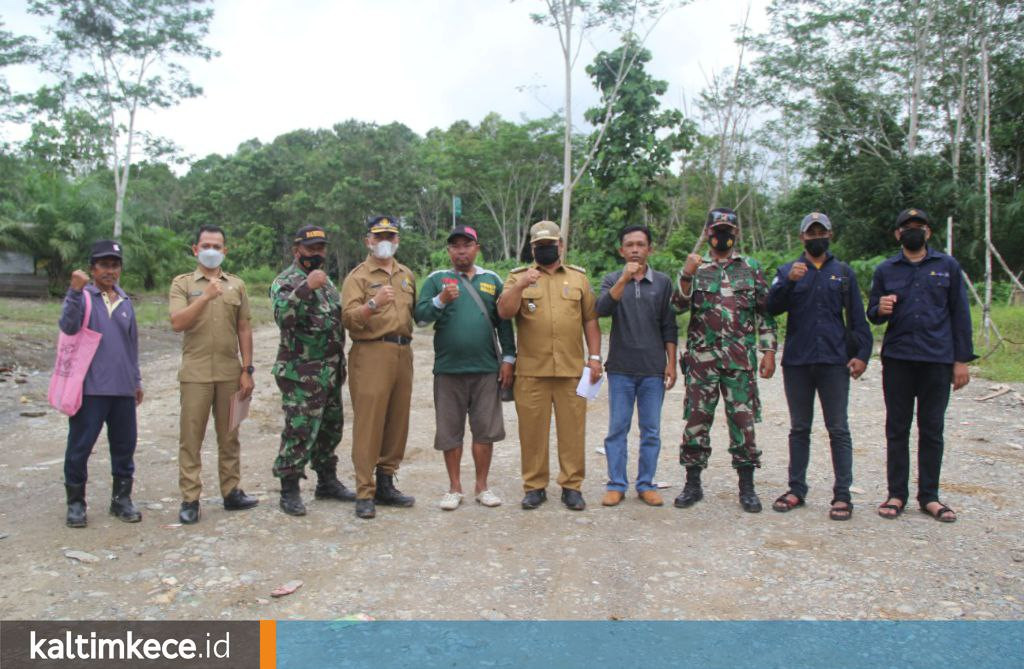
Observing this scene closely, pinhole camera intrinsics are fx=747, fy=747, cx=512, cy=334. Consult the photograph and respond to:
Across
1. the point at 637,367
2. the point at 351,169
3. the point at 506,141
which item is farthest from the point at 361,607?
the point at 351,169

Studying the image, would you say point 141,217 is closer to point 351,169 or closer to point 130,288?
point 130,288

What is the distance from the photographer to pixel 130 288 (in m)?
23.6

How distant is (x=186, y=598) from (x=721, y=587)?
8.51 ft

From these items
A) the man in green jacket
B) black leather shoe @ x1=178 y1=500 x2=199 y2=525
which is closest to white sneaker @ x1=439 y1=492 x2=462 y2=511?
the man in green jacket

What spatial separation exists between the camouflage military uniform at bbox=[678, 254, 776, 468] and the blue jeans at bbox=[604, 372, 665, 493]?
0.23m

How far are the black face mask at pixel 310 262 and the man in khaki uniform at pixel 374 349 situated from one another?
0.21 m

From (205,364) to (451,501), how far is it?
70.3 inches

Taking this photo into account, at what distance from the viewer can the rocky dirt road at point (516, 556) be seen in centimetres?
349

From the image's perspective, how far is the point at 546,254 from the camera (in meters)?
4.90

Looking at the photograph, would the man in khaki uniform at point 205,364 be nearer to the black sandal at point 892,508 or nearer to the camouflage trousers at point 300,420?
the camouflage trousers at point 300,420

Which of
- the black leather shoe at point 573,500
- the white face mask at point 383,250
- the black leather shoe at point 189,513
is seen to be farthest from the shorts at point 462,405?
the black leather shoe at point 189,513

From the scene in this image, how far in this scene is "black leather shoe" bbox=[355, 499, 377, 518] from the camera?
4.73m

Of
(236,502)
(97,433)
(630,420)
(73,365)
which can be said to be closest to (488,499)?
(630,420)

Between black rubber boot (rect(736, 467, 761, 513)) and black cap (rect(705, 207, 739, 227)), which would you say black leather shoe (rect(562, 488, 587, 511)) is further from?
black cap (rect(705, 207, 739, 227))
